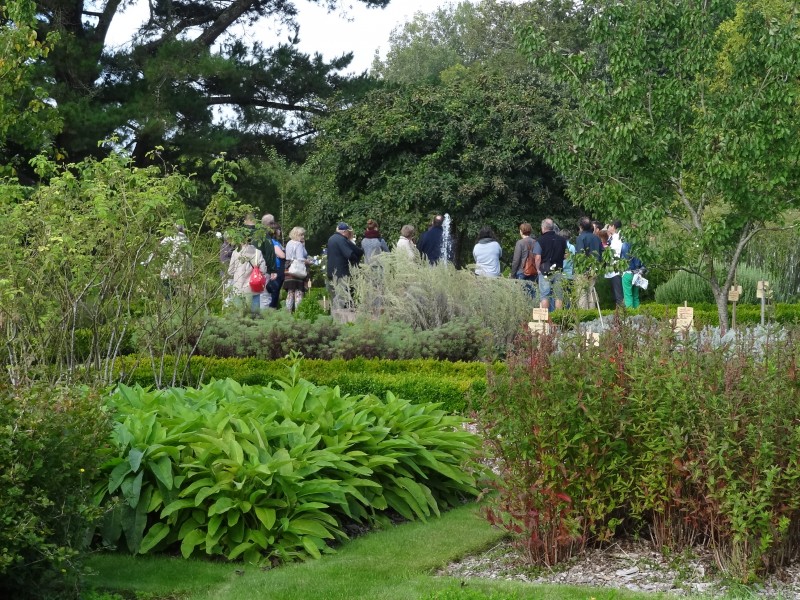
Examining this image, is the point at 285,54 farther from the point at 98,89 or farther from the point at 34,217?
the point at 34,217

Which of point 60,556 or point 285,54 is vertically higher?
point 285,54

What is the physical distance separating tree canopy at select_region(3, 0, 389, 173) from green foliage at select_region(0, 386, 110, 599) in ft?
49.8

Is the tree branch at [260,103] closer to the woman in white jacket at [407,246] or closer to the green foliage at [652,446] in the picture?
the woman in white jacket at [407,246]

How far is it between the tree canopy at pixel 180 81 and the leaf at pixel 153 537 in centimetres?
1473

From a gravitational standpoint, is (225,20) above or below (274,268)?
above

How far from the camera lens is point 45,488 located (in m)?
4.80

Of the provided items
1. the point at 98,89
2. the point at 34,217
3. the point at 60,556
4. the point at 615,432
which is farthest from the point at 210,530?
the point at 98,89

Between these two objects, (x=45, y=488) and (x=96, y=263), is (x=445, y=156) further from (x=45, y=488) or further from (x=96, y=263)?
(x=45, y=488)

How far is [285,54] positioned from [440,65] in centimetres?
4843

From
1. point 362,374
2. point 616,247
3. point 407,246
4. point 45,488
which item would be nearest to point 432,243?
point 407,246

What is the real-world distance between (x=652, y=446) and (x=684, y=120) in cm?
755

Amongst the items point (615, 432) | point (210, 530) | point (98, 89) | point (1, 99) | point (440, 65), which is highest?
point (440, 65)

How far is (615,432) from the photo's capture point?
215 inches

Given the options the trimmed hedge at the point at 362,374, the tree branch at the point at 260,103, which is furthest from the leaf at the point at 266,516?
the tree branch at the point at 260,103
